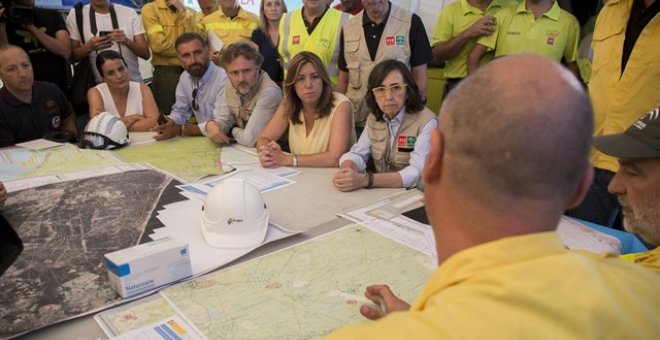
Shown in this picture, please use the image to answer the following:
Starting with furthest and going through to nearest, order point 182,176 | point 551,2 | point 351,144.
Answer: point 551,2 < point 351,144 < point 182,176

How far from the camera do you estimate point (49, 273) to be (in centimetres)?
129

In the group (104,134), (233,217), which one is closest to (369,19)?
(104,134)

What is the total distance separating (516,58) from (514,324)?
0.33 meters

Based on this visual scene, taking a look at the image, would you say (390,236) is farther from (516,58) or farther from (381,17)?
(381,17)

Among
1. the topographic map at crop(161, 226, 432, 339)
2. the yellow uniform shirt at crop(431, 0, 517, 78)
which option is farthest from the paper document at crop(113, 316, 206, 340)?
the yellow uniform shirt at crop(431, 0, 517, 78)

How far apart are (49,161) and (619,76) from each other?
275 centimetres

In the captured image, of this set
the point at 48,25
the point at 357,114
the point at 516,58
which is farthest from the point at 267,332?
the point at 48,25

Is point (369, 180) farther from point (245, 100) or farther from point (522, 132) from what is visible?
point (522, 132)

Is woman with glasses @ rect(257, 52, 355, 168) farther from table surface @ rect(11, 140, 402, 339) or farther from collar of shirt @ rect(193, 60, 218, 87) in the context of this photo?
collar of shirt @ rect(193, 60, 218, 87)

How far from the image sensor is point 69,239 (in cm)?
150

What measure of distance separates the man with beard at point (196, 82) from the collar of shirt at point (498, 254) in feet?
9.39

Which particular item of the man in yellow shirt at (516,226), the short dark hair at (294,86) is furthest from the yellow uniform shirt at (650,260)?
the short dark hair at (294,86)

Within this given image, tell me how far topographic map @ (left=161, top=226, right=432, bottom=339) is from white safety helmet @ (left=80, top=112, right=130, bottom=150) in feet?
5.50

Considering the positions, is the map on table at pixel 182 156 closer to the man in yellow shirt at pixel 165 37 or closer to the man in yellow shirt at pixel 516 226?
the man in yellow shirt at pixel 165 37
